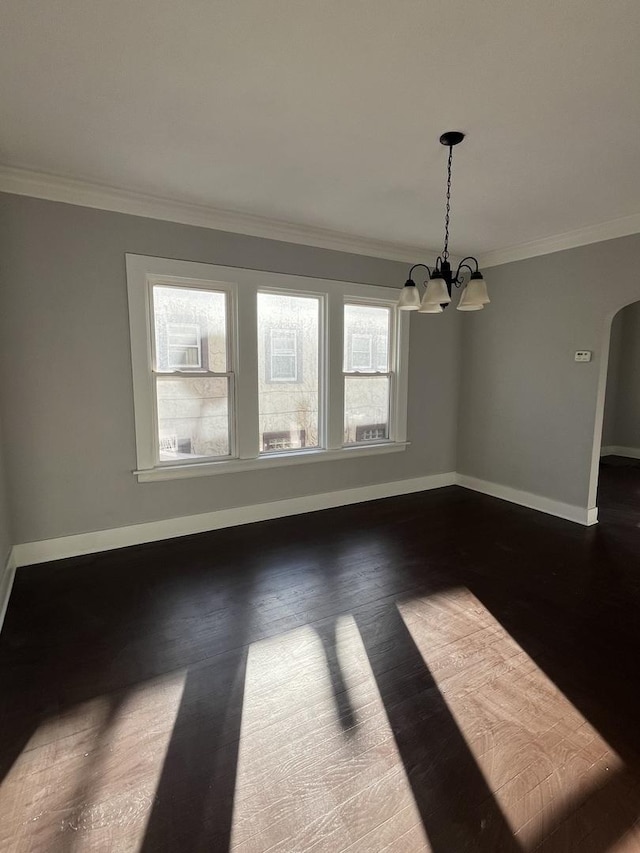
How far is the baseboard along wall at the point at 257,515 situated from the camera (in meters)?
3.24

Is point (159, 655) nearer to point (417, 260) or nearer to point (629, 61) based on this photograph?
point (629, 61)

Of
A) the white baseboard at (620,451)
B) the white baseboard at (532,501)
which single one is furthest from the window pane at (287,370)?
the white baseboard at (620,451)

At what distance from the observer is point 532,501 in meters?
4.55

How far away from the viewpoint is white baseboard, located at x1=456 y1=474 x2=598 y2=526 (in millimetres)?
4129

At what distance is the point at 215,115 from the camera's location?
7.04 feet

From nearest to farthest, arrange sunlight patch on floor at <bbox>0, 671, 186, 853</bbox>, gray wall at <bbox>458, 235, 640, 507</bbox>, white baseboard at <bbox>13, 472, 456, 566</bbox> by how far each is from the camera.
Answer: sunlight patch on floor at <bbox>0, 671, 186, 853</bbox>
white baseboard at <bbox>13, 472, 456, 566</bbox>
gray wall at <bbox>458, 235, 640, 507</bbox>

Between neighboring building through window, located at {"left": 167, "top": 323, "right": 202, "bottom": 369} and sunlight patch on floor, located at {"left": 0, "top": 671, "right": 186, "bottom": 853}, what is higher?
neighboring building through window, located at {"left": 167, "top": 323, "right": 202, "bottom": 369}

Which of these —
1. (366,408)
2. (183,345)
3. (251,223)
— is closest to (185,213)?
(251,223)

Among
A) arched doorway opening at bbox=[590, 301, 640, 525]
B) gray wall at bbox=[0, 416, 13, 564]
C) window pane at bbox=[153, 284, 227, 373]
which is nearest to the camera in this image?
gray wall at bbox=[0, 416, 13, 564]

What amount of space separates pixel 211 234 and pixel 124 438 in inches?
71.7

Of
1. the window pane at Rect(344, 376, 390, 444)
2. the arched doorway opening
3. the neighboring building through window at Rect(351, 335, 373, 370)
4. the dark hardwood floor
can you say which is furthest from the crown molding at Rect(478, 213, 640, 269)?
the arched doorway opening

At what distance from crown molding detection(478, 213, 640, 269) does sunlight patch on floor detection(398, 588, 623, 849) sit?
3.36m

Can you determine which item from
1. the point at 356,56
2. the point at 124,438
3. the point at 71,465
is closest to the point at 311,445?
the point at 124,438

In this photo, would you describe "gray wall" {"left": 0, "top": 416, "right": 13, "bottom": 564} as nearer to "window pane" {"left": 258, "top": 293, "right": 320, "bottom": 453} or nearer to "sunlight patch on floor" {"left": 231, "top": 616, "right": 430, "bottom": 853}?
"sunlight patch on floor" {"left": 231, "top": 616, "right": 430, "bottom": 853}
